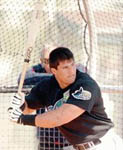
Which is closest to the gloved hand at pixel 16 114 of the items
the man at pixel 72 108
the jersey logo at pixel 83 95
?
the man at pixel 72 108

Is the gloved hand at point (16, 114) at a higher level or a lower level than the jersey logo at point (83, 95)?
lower

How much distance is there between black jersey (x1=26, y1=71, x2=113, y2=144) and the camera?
341 cm

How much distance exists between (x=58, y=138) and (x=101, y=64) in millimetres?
2491

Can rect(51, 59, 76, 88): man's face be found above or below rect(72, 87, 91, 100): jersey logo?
above

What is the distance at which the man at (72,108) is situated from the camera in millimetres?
3402

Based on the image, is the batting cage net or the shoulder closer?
the shoulder

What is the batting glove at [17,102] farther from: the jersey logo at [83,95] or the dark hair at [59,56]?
the jersey logo at [83,95]

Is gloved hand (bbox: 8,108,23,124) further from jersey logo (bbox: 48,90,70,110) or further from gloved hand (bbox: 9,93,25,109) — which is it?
jersey logo (bbox: 48,90,70,110)

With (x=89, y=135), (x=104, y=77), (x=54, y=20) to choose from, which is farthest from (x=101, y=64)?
(x=89, y=135)

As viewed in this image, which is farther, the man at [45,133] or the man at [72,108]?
the man at [45,133]

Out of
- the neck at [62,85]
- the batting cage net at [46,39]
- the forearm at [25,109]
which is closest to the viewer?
the neck at [62,85]

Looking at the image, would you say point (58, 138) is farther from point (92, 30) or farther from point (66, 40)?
point (66, 40)

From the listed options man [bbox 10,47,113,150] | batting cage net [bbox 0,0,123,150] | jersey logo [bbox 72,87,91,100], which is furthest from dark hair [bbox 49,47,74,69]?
batting cage net [bbox 0,0,123,150]

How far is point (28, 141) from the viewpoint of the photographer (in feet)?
18.4
